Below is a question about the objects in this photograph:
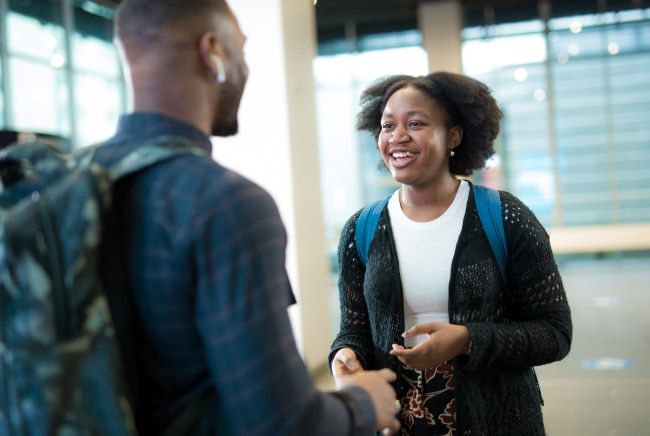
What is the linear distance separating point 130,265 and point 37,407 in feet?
0.82

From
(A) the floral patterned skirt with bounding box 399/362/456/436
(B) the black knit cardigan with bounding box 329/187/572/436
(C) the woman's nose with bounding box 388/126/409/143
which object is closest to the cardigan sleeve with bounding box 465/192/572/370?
(B) the black knit cardigan with bounding box 329/187/572/436

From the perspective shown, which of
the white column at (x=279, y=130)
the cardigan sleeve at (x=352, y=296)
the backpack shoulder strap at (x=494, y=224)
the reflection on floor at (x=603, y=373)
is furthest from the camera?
the white column at (x=279, y=130)

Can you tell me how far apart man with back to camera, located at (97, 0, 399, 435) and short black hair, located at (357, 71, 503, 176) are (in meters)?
1.29

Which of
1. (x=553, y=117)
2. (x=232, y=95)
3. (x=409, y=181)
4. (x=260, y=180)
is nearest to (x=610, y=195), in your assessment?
(x=553, y=117)

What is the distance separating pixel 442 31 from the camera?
13562mm

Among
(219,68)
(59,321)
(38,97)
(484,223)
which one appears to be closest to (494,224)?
(484,223)

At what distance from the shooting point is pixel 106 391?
1.02 m

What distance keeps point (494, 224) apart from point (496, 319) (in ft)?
0.93

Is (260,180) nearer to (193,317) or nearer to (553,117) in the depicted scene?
(193,317)

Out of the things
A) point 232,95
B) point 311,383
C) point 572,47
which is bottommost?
point 311,383

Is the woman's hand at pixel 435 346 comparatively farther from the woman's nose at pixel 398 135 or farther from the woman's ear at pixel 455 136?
the woman's ear at pixel 455 136

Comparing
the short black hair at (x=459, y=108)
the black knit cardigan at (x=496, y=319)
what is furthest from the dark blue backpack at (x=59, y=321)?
the short black hair at (x=459, y=108)

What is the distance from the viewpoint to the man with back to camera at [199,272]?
103 centimetres

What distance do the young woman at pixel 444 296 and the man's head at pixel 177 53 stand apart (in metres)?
0.87
